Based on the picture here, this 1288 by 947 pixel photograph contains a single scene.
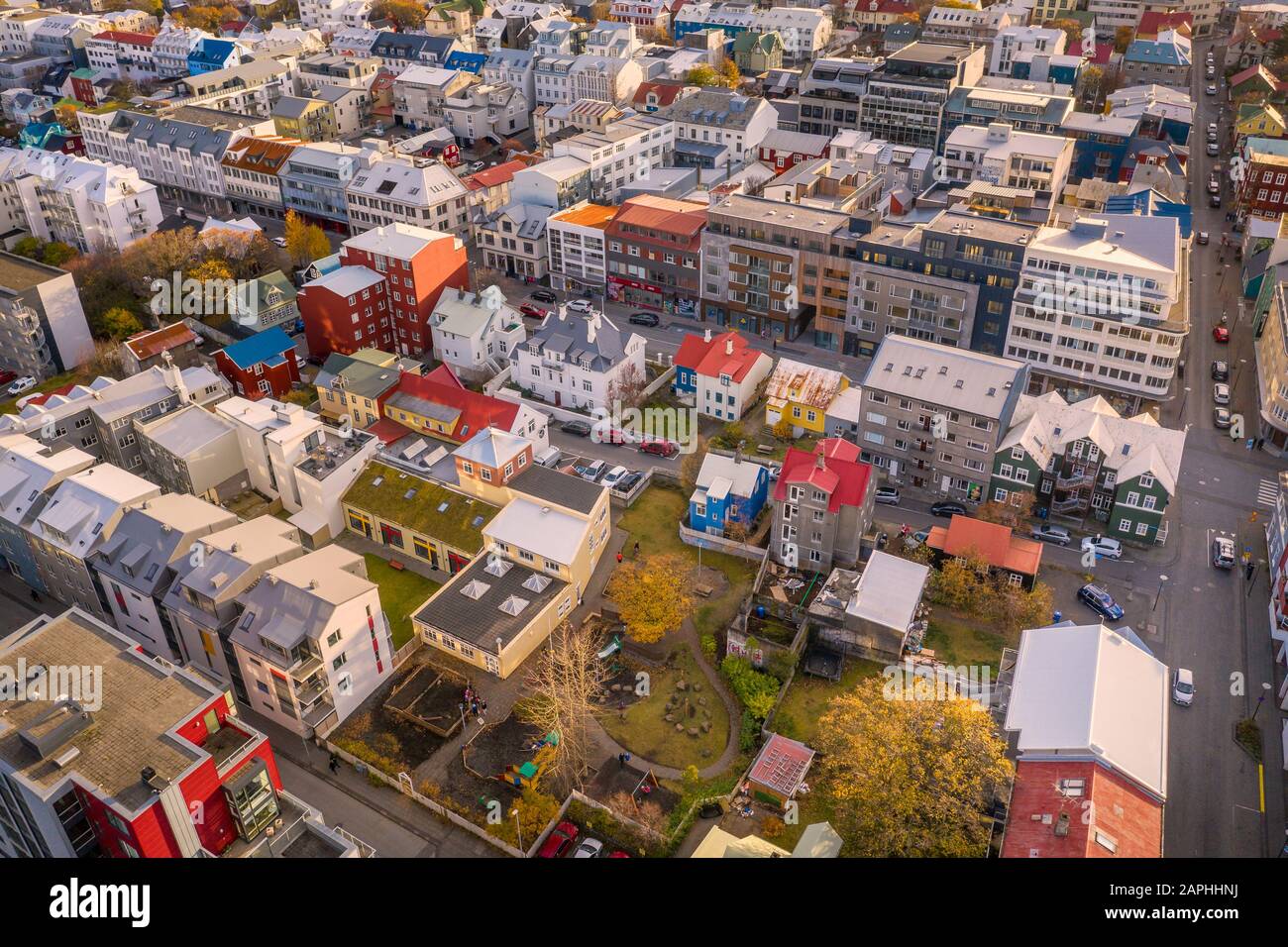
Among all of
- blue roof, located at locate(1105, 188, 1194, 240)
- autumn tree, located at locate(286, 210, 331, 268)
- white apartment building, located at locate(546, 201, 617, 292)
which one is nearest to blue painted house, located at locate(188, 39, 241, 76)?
autumn tree, located at locate(286, 210, 331, 268)

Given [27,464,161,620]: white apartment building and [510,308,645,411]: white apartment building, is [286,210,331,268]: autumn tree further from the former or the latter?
[27,464,161,620]: white apartment building

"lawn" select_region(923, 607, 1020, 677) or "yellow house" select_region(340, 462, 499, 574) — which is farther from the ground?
"yellow house" select_region(340, 462, 499, 574)

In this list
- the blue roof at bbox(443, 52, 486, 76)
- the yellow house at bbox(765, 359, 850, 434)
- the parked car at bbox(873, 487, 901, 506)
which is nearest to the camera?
the parked car at bbox(873, 487, 901, 506)

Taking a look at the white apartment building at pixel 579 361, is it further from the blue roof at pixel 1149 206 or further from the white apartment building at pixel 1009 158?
the blue roof at pixel 1149 206

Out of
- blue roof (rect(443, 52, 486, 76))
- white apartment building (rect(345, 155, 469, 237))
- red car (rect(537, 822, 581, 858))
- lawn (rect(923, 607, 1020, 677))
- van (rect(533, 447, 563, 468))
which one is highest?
blue roof (rect(443, 52, 486, 76))

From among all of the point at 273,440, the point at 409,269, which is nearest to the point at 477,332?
the point at 409,269

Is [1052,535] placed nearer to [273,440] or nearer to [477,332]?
[477,332]
